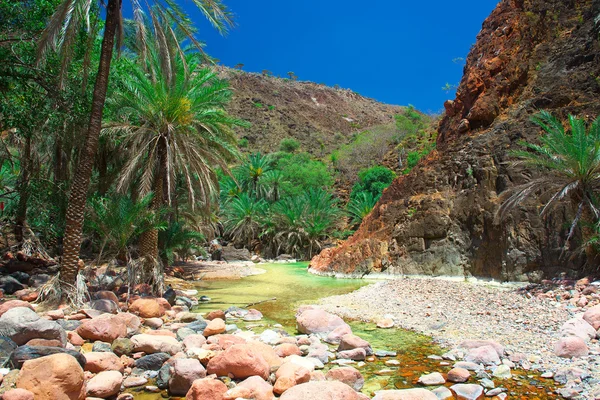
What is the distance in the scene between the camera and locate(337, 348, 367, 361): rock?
647 centimetres

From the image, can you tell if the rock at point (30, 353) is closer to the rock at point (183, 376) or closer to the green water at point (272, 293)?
the rock at point (183, 376)

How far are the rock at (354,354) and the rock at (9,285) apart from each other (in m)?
8.46

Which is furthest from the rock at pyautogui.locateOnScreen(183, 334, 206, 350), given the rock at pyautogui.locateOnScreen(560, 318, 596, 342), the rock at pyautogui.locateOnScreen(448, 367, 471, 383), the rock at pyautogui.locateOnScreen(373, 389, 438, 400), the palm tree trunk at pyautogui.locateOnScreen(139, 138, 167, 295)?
the rock at pyautogui.locateOnScreen(560, 318, 596, 342)

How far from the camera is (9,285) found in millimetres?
10078

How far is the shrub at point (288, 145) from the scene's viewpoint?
6569cm

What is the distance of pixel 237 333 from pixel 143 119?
29.1ft

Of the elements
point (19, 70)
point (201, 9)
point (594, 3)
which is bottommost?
point (19, 70)

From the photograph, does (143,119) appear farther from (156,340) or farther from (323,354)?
(323,354)

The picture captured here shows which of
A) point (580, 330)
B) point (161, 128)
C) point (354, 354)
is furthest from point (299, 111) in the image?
point (354, 354)

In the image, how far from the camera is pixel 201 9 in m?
9.98

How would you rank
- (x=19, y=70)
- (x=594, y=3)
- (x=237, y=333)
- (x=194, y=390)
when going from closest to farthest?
1. (x=194, y=390)
2. (x=237, y=333)
3. (x=19, y=70)
4. (x=594, y=3)

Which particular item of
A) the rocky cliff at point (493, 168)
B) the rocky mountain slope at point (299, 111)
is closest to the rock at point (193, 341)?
the rocky cliff at point (493, 168)

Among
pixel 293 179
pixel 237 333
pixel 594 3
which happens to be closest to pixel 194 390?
pixel 237 333

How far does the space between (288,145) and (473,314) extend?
190 feet
